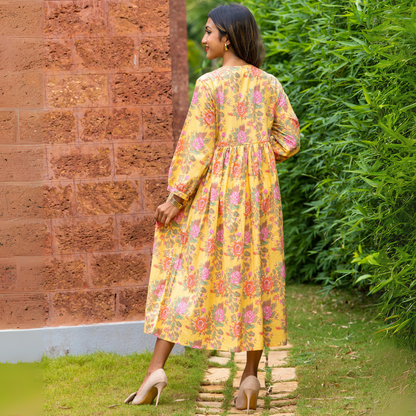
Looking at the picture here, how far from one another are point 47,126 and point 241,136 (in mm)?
1467

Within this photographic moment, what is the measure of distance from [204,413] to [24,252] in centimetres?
160

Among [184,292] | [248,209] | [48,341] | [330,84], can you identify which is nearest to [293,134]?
[248,209]

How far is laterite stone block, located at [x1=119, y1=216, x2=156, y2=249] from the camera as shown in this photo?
379 centimetres

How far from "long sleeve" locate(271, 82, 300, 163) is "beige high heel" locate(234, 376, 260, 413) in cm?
116

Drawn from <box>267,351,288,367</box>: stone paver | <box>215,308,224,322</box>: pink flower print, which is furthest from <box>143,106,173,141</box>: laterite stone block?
<box>267,351,288,367</box>: stone paver

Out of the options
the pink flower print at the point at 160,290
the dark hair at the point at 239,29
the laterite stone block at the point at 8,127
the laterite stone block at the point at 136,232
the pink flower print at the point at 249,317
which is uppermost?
the dark hair at the point at 239,29

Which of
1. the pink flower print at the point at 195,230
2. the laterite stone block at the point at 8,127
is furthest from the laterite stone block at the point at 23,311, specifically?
the pink flower print at the point at 195,230

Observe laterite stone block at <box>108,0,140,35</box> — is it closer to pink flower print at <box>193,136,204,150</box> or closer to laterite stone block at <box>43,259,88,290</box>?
pink flower print at <box>193,136,204,150</box>

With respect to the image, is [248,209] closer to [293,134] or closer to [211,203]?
[211,203]

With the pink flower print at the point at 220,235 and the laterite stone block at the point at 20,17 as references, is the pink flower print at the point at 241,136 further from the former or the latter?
the laterite stone block at the point at 20,17

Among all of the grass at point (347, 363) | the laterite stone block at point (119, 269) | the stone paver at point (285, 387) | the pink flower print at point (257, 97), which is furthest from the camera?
the laterite stone block at point (119, 269)

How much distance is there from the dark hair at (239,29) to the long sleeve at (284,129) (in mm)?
235

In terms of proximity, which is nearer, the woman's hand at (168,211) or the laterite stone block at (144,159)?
the woman's hand at (168,211)

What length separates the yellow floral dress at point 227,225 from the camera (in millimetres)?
2812
